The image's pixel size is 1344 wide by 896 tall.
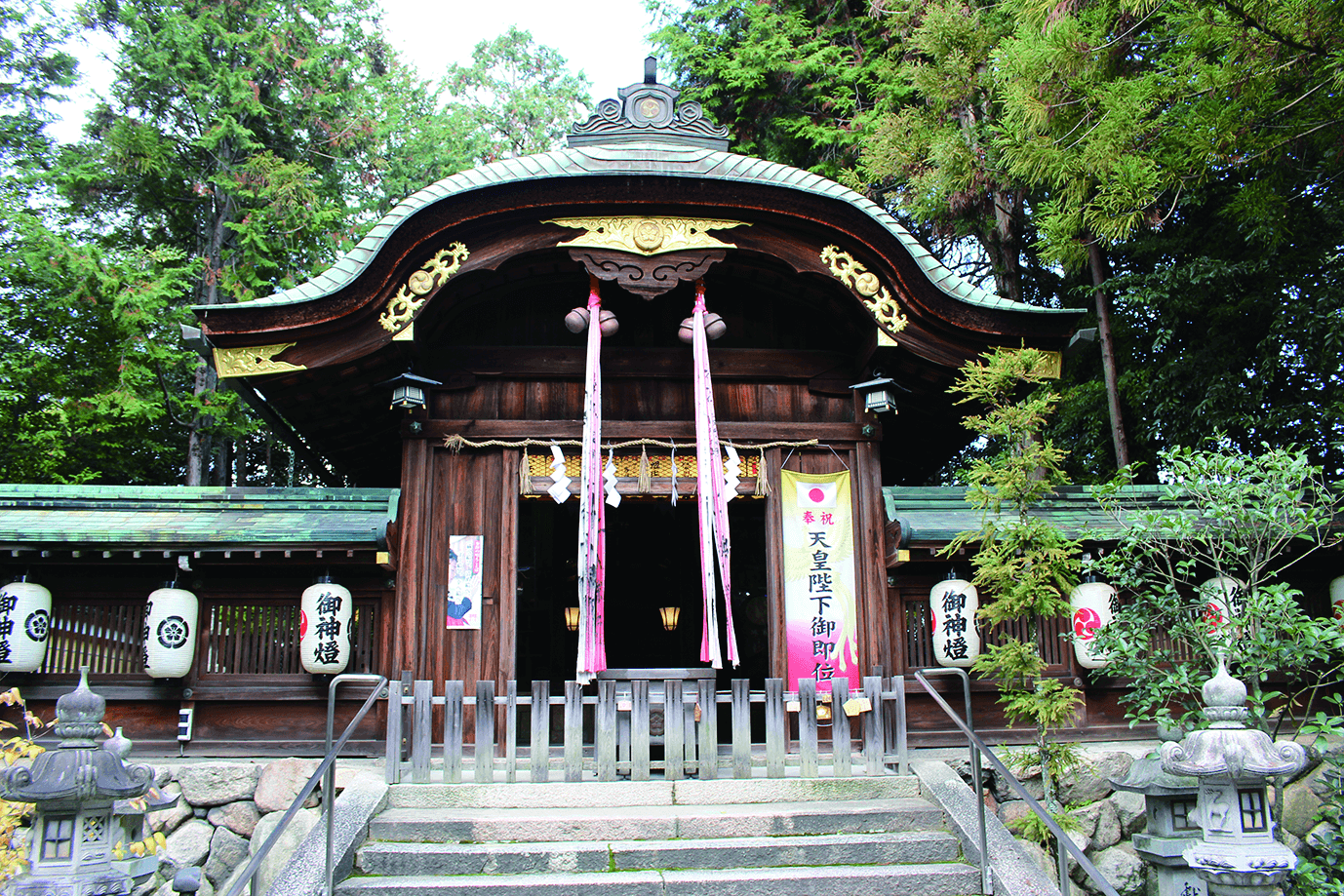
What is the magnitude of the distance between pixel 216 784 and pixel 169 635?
4.22 feet

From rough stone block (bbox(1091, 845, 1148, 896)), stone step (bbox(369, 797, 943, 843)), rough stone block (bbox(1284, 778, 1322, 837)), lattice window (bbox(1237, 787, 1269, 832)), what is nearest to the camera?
lattice window (bbox(1237, 787, 1269, 832))

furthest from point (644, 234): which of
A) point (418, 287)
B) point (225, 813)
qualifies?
point (225, 813)

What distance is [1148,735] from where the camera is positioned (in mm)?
8148

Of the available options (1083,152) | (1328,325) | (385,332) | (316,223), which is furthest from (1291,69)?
(316,223)

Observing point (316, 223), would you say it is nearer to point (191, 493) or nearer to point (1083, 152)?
point (191, 493)

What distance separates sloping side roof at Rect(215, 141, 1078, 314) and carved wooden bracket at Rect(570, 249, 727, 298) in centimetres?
70

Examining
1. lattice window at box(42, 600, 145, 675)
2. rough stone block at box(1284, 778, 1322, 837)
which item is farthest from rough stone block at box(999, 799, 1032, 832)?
lattice window at box(42, 600, 145, 675)

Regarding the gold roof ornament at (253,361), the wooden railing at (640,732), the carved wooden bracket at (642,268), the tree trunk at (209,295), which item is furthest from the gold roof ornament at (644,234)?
the tree trunk at (209,295)

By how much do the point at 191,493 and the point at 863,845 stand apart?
655 cm

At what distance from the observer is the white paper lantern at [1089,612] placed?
306 inches

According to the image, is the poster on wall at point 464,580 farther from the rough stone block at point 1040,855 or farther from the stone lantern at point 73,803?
the rough stone block at point 1040,855

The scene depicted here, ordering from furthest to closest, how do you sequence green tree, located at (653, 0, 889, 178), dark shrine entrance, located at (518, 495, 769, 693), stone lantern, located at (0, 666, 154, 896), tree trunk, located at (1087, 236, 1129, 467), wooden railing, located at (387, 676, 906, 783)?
green tree, located at (653, 0, 889, 178), tree trunk, located at (1087, 236, 1129, 467), dark shrine entrance, located at (518, 495, 769, 693), wooden railing, located at (387, 676, 906, 783), stone lantern, located at (0, 666, 154, 896)

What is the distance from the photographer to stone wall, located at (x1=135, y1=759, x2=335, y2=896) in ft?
22.6

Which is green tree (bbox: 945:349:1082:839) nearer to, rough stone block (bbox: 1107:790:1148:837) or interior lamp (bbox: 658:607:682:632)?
→ rough stone block (bbox: 1107:790:1148:837)
